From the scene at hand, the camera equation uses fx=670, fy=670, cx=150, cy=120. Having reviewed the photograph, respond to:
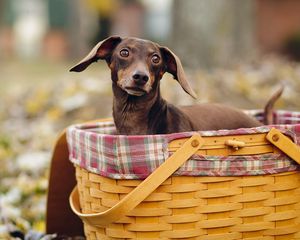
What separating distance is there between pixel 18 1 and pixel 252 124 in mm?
25259

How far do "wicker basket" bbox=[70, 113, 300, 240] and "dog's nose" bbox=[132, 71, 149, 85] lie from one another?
28 cm

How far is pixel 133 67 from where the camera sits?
272cm

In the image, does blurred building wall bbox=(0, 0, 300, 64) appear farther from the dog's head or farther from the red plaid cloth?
the red plaid cloth

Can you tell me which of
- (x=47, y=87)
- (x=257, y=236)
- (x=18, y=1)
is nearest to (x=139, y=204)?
(x=257, y=236)

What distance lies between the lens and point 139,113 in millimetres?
2971

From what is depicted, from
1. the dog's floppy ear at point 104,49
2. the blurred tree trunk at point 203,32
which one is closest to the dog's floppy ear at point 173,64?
the dog's floppy ear at point 104,49

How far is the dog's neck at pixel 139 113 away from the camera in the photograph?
295cm

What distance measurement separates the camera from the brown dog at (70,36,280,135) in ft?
8.99

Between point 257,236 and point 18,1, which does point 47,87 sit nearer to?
point 257,236

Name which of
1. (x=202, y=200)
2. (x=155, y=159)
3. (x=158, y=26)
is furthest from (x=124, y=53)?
(x=158, y=26)

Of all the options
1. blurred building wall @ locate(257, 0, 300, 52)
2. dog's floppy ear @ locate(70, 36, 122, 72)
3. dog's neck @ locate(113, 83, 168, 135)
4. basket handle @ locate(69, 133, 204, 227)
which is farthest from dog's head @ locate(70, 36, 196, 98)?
blurred building wall @ locate(257, 0, 300, 52)

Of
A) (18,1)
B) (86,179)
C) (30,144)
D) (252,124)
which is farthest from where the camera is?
(18,1)

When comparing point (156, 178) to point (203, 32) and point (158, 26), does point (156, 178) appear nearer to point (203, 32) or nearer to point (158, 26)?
point (203, 32)

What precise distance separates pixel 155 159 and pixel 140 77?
0.33 meters
